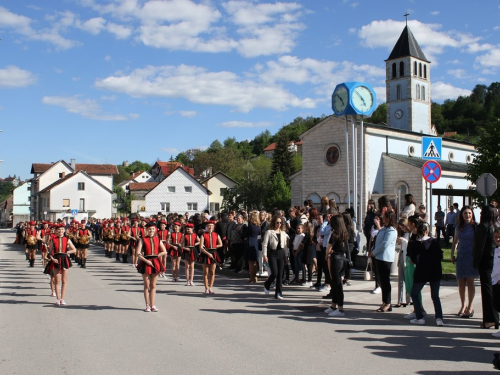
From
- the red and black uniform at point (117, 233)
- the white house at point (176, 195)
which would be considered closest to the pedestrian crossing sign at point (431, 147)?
the red and black uniform at point (117, 233)

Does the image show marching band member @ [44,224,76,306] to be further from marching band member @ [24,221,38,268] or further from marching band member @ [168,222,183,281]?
marching band member @ [24,221,38,268]

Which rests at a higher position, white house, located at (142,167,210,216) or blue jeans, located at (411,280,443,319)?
white house, located at (142,167,210,216)

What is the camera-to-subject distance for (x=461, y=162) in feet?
194

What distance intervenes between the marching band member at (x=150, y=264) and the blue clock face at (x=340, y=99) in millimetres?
12436

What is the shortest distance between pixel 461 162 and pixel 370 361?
56.9 meters

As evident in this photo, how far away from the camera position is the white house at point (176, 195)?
243 feet

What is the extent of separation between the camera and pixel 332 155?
51.9 metres

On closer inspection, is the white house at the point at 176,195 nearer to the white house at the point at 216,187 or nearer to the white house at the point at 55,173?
the white house at the point at 216,187

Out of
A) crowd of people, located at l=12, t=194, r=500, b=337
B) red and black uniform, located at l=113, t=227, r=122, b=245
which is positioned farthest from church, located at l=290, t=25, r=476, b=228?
crowd of people, located at l=12, t=194, r=500, b=337

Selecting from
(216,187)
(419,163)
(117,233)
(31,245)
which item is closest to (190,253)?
(31,245)

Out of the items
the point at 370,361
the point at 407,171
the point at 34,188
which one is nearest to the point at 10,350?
the point at 370,361

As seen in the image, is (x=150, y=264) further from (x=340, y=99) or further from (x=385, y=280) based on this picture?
(x=340, y=99)

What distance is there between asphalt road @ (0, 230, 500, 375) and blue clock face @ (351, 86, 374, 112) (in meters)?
9.75

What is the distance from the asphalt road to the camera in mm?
6414
